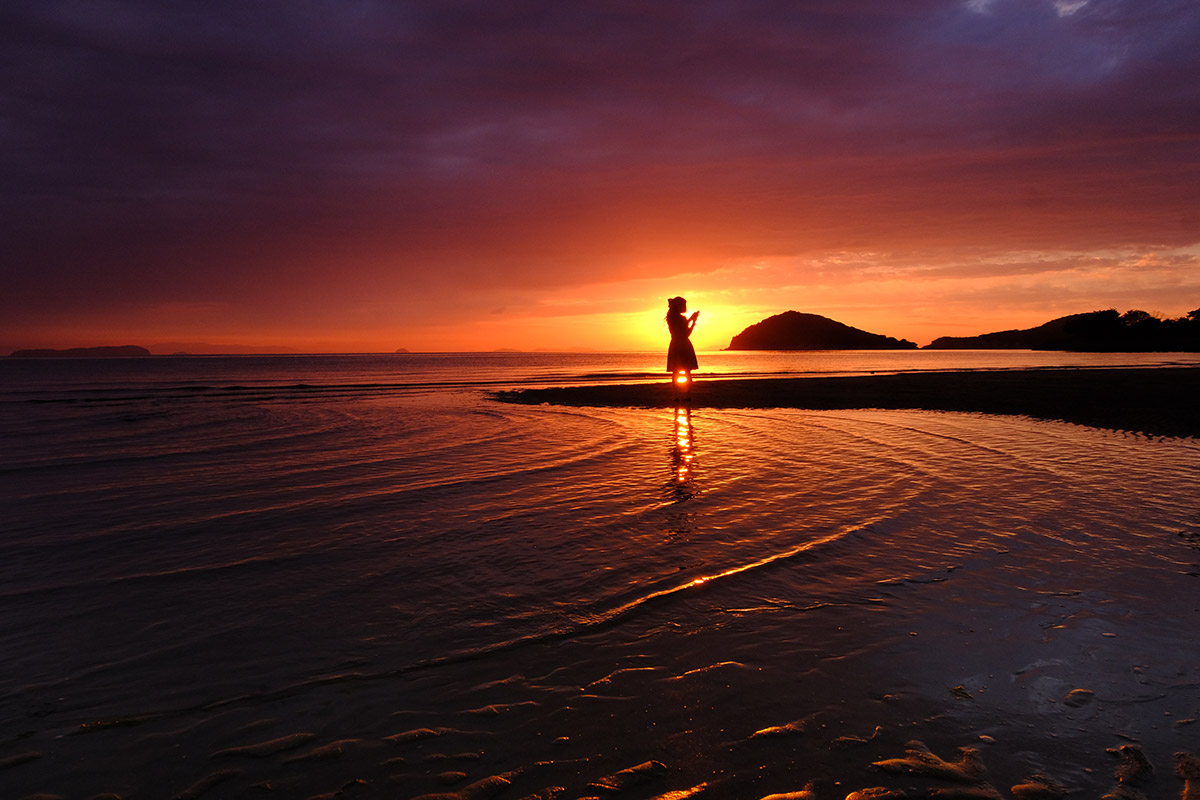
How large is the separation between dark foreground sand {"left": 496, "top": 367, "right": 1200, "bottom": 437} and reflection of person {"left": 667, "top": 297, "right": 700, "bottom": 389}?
1929 millimetres

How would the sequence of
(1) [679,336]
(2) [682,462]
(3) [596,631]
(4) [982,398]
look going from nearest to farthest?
(3) [596,631]
(2) [682,462]
(1) [679,336]
(4) [982,398]

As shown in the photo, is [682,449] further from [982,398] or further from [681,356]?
[982,398]

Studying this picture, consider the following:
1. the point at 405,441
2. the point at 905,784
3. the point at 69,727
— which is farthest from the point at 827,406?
the point at 69,727

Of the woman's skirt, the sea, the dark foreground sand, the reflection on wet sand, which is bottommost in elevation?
the sea

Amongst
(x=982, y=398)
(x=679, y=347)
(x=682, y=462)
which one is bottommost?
(x=682, y=462)

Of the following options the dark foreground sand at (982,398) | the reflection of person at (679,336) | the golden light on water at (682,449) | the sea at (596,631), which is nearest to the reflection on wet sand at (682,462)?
the golden light on water at (682,449)

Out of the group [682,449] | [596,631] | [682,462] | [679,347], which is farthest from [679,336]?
[596,631]

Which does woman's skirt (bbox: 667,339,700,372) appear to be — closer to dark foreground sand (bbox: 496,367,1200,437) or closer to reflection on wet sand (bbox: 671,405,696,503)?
dark foreground sand (bbox: 496,367,1200,437)

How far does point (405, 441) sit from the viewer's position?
17.3 m

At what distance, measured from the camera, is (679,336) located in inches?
1002

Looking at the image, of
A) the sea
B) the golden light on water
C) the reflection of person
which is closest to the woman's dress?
the reflection of person

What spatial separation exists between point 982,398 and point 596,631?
29369 millimetres

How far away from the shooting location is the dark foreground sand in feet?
65.3

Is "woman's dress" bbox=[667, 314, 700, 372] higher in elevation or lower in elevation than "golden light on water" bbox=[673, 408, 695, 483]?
higher
